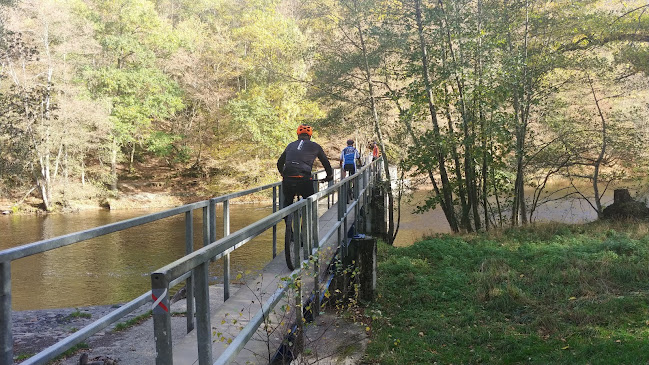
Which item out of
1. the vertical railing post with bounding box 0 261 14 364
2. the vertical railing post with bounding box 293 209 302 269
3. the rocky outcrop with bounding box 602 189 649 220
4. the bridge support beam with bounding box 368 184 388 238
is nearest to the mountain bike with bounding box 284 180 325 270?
the vertical railing post with bounding box 293 209 302 269

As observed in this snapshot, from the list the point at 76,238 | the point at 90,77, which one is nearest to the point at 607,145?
the point at 76,238

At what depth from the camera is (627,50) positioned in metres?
14.3

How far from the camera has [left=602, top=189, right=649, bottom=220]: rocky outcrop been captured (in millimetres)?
14523

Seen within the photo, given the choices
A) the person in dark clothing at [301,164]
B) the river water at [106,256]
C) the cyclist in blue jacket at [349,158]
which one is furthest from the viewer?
the cyclist in blue jacket at [349,158]

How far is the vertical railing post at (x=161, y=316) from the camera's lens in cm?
202

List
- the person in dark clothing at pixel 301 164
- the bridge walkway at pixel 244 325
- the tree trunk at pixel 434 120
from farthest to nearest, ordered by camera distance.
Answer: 1. the tree trunk at pixel 434 120
2. the person in dark clothing at pixel 301 164
3. the bridge walkway at pixel 244 325

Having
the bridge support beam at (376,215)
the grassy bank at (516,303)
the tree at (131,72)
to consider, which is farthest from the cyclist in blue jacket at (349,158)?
the tree at (131,72)

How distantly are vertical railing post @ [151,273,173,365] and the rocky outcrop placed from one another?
15258 millimetres

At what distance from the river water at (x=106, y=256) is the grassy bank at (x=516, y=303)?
5.72 meters

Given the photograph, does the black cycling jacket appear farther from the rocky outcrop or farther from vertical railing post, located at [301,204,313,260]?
the rocky outcrop

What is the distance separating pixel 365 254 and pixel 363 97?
11596 mm

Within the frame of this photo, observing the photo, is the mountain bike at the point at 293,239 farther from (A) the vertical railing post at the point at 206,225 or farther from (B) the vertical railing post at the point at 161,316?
(B) the vertical railing post at the point at 161,316

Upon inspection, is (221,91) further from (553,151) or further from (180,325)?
(180,325)

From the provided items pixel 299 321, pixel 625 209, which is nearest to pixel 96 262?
pixel 299 321
